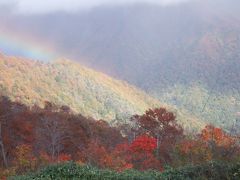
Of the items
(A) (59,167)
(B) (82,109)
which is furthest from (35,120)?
(B) (82,109)

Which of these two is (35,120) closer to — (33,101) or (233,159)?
(233,159)

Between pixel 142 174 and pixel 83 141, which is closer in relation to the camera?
pixel 142 174

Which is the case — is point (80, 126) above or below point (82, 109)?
below

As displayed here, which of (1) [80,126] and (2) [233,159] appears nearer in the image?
(2) [233,159]

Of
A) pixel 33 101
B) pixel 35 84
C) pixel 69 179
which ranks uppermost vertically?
pixel 35 84

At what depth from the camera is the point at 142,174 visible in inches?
698

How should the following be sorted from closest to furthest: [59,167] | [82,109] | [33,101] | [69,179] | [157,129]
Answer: [69,179], [59,167], [157,129], [33,101], [82,109]

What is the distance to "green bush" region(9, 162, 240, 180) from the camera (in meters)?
16.4

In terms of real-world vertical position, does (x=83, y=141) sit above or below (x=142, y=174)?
above

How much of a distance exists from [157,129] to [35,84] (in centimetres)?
12512

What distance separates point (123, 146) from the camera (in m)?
63.8

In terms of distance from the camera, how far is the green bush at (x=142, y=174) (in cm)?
1638

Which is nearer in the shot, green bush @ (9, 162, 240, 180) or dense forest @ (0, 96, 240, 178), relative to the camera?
green bush @ (9, 162, 240, 180)

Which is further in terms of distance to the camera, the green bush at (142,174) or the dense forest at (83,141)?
the dense forest at (83,141)
